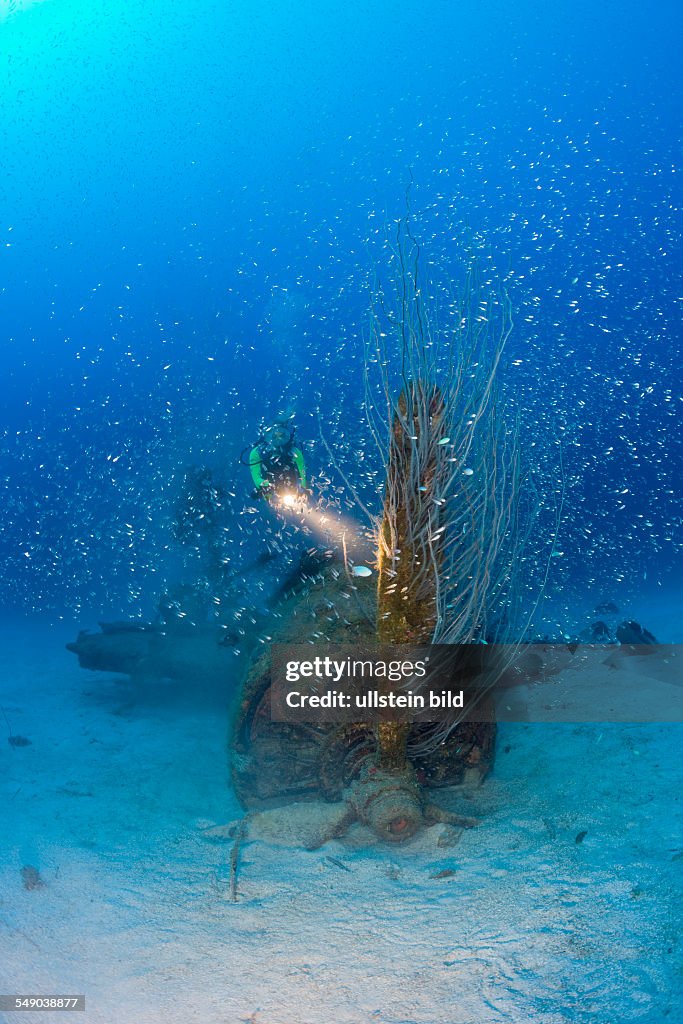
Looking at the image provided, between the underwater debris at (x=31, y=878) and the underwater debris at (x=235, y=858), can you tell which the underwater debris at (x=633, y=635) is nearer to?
the underwater debris at (x=235, y=858)

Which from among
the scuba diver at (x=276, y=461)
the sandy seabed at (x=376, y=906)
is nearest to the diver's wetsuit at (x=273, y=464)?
the scuba diver at (x=276, y=461)

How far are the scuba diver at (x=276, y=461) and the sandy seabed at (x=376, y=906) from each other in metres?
3.90

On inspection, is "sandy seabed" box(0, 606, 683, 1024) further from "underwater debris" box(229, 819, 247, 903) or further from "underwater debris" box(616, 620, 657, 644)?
"underwater debris" box(616, 620, 657, 644)

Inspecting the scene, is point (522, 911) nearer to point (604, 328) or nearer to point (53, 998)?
point (53, 998)

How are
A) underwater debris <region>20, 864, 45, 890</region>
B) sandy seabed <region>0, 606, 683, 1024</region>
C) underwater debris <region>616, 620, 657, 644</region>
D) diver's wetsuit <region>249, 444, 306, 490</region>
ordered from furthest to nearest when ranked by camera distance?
underwater debris <region>616, 620, 657, 644</region>
diver's wetsuit <region>249, 444, 306, 490</region>
underwater debris <region>20, 864, 45, 890</region>
sandy seabed <region>0, 606, 683, 1024</region>

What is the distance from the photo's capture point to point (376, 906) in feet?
11.0

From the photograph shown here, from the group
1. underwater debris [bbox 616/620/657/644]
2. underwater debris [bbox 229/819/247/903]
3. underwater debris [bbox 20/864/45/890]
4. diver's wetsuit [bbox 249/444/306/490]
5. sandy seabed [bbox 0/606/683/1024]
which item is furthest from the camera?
underwater debris [bbox 616/620/657/644]

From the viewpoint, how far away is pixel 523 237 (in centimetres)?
4391

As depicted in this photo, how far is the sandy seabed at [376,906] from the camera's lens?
2650 millimetres

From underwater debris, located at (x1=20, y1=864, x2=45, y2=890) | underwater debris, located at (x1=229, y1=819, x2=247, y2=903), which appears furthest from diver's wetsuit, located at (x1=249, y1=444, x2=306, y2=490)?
underwater debris, located at (x1=20, y1=864, x2=45, y2=890)

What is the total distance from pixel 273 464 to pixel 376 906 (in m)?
5.73

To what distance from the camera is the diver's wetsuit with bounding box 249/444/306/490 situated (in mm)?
8031

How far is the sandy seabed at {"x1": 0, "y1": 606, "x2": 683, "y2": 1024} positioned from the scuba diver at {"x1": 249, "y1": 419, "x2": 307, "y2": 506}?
12.8 ft

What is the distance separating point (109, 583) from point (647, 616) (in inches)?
1869
